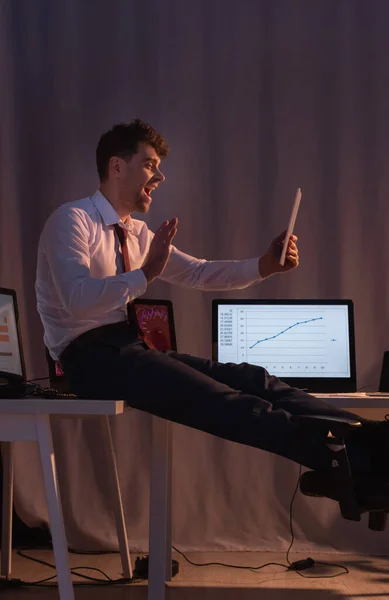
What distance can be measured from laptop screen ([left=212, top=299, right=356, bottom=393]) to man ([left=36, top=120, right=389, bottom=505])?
13.7 inches

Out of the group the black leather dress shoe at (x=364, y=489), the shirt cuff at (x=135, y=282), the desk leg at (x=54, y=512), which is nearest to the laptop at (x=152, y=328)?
the shirt cuff at (x=135, y=282)

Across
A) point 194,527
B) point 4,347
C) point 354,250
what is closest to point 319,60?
point 354,250

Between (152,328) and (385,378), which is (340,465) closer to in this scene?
(385,378)

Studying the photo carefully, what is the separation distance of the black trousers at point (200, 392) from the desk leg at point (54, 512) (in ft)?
0.93

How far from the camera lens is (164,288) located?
3289 mm

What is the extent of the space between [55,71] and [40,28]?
0.67 feet

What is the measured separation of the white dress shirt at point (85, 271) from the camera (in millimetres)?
2010

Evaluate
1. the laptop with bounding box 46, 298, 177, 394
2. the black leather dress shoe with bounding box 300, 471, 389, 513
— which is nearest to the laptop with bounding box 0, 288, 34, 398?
the laptop with bounding box 46, 298, 177, 394

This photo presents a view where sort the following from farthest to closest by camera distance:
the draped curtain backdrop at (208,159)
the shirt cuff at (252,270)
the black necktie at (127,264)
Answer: the draped curtain backdrop at (208,159) → the shirt cuff at (252,270) → the black necktie at (127,264)

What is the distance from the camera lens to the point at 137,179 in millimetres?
2414

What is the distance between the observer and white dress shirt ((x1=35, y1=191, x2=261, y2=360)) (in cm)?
201

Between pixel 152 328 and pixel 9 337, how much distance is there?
546mm

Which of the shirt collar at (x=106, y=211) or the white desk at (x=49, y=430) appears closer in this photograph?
the white desk at (x=49, y=430)

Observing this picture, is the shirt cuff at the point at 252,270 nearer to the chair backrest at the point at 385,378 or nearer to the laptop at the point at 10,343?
the chair backrest at the point at 385,378
